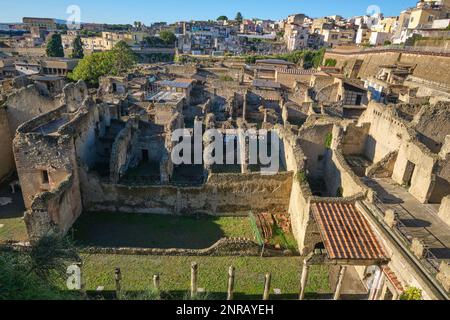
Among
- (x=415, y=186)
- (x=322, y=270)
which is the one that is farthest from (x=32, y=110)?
(x=415, y=186)

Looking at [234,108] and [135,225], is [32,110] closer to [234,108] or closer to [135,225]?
[135,225]

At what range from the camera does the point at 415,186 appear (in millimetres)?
15570

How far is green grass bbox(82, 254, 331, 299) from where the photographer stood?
1315 cm

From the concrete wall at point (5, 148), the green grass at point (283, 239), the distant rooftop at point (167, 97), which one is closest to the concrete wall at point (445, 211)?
the green grass at point (283, 239)

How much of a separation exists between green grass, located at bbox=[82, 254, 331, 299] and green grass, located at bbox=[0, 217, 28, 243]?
15.2ft

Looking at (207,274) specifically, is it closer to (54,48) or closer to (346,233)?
(346,233)

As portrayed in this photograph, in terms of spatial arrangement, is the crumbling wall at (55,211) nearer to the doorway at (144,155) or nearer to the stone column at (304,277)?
the doorway at (144,155)

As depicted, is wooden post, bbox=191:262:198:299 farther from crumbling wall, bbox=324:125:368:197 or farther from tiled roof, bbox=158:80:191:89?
tiled roof, bbox=158:80:191:89

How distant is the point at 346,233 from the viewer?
12.6 meters

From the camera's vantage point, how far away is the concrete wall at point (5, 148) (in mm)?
21973

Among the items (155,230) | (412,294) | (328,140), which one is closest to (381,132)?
(328,140)

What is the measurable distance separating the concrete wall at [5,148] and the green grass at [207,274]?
40.5 ft

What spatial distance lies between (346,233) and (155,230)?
31.6 feet

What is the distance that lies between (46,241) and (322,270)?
1132cm
